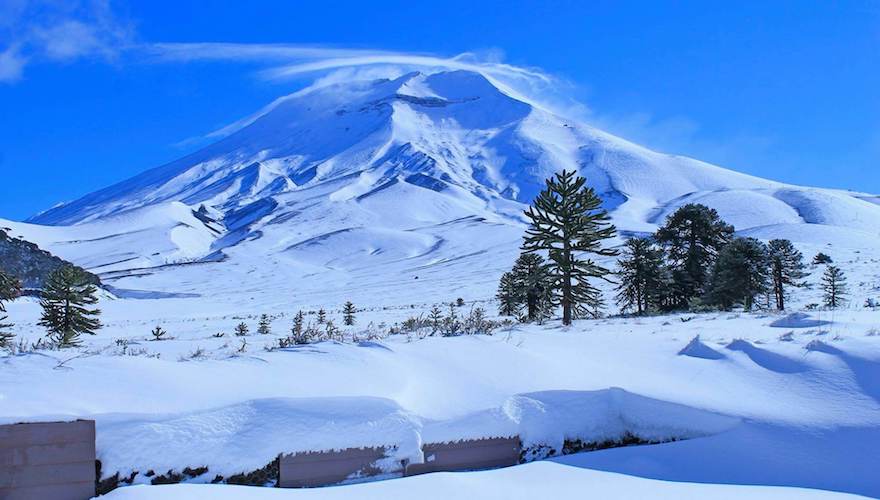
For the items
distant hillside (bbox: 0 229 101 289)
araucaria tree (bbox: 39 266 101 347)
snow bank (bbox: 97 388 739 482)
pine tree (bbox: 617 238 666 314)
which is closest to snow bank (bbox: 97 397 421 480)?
snow bank (bbox: 97 388 739 482)

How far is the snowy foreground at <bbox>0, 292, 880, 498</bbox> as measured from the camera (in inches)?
178

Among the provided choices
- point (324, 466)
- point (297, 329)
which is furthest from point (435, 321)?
point (324, 466)

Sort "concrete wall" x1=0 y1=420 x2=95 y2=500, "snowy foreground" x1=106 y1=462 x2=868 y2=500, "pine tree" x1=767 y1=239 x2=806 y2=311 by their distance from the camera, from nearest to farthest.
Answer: "concrete wall" x1=0 y1=420 x2=95 y2=500 < "snowy foreground" x1=106 y1=462 x2=868 y2=500 < "pine tree" x1=767 y1=239 x2=806 y2=311

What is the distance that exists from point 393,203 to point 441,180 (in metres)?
32.6

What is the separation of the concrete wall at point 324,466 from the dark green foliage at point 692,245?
19004mm

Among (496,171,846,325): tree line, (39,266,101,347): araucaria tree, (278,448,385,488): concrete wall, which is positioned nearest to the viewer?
(278,448,385,488): concrete wall

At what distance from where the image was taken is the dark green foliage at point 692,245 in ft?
72.7

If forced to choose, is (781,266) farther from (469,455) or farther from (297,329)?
(469,455)

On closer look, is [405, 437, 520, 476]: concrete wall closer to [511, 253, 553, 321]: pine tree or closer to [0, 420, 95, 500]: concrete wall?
[0, 420, 95, 500]: concrete wall

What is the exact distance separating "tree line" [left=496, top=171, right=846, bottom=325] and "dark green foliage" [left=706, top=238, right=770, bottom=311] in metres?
0.03

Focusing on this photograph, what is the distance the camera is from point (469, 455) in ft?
16.8

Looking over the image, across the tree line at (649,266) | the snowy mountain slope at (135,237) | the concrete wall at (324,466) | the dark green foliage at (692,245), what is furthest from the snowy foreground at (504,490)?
the snowy mountain slope at (135,237)

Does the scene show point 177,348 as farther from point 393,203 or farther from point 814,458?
point 393,203

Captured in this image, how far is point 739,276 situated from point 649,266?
3115 millimetres
